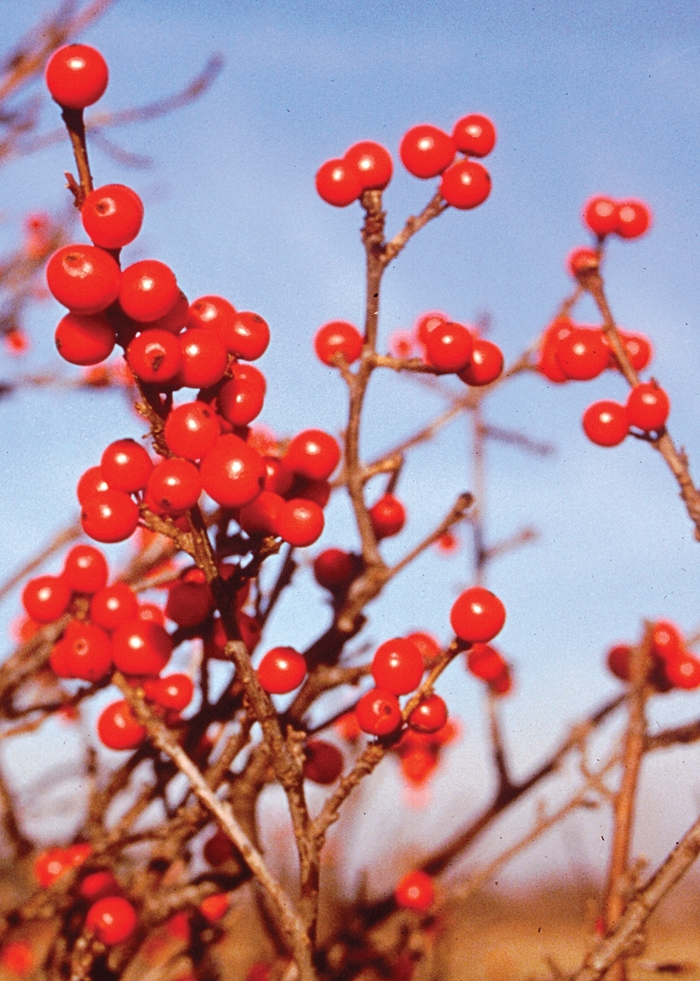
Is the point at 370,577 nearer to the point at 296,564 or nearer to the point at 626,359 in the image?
the point at 296,564

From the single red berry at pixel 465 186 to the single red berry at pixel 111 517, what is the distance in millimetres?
912

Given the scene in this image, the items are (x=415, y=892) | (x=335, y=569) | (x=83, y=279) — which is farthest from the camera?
(x=415, y=892)

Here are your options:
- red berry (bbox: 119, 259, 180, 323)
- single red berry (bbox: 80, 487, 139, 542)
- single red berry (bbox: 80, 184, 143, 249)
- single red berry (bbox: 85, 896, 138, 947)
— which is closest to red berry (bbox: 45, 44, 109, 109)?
single red berry (bbox: 80, 184, 143, 249)

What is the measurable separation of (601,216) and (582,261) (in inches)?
8.0

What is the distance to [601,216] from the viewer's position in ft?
7.65

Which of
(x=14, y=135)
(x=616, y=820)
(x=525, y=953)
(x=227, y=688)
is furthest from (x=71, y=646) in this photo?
→ (x=525, y=953)

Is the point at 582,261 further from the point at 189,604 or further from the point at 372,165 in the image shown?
the point at 189,604

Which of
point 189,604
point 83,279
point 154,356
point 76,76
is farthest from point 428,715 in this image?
point 76,76

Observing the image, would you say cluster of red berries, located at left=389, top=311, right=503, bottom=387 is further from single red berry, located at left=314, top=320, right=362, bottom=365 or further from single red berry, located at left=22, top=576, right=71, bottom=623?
single red berry, located at left=22, top=576, right=71, bottom=623

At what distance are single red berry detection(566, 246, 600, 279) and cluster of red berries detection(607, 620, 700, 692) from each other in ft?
3.06

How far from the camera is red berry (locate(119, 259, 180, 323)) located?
113cm

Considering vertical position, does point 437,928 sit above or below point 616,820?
below

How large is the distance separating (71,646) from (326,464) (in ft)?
2.00

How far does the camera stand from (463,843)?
2.42m
